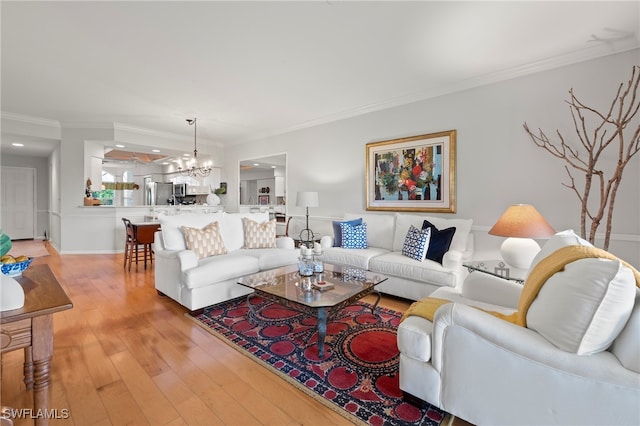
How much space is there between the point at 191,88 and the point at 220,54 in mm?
1109

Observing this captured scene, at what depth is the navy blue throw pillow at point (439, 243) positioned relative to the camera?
3.21m

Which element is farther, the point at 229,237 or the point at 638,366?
the point at 229,237

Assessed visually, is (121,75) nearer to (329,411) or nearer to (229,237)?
(229,237)

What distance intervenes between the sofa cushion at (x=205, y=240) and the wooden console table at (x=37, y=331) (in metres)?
1.82

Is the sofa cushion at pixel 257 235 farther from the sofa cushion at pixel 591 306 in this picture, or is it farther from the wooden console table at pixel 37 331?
the sofa cushion at pixel 591 306

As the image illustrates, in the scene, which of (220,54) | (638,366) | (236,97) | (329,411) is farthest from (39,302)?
(236,97)

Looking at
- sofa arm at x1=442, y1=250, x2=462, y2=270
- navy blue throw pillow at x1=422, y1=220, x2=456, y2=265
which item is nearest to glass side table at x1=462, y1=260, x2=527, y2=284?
sofa arm at x1=442, y1=250, x2=462, y2=270

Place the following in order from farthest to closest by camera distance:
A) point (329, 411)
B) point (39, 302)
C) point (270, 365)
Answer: point (270, 365) < point (329, 411) < point (39, 302)

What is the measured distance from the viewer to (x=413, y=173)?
4.12m

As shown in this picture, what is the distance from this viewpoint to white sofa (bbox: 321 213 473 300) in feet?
9.76

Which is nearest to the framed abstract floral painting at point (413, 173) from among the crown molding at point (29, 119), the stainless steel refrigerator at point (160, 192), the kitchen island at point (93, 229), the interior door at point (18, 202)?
the kitchen island at point (93, 229)

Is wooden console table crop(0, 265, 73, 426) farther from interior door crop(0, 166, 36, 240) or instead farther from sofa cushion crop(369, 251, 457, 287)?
interior door crop(0, 166, 36, 240)

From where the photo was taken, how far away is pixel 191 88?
3828 millimetres

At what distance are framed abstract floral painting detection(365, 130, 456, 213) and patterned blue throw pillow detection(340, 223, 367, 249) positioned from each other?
2.33 feet
